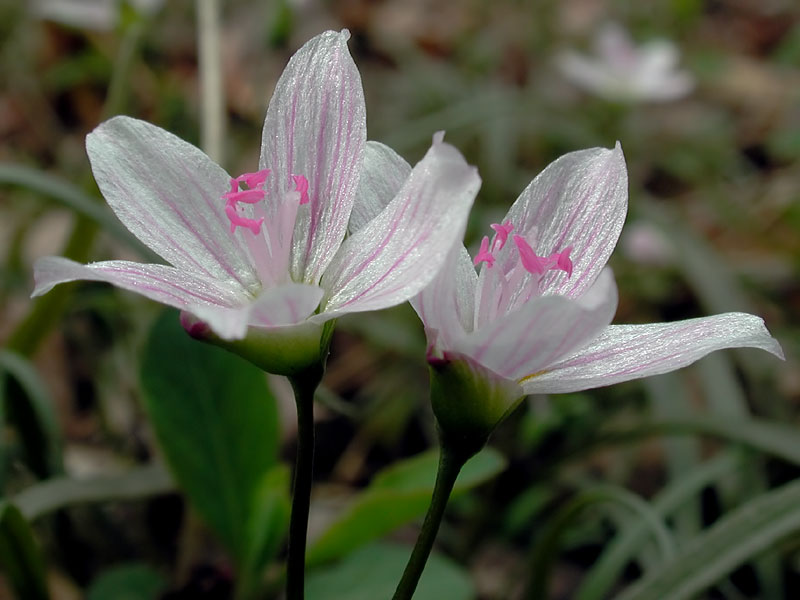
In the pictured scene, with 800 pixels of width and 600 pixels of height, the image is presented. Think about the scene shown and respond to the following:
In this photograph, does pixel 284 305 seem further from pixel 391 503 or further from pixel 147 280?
pixel 391 503

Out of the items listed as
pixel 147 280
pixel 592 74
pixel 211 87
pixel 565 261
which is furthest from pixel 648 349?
pixel 592 74

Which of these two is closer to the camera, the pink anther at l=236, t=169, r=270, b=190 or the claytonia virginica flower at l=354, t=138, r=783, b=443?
the claytonia virginica flower at l=354, t=138, r=783, b=443

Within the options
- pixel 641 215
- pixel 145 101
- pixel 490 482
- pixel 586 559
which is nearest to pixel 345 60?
pixel 490 482

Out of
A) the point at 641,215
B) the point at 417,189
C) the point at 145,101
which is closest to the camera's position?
the point at 417,189

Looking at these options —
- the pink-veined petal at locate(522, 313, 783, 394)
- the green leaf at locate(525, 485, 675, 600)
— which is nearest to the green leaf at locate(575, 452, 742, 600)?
the green leaf at locate(525, 485, 675, 600)

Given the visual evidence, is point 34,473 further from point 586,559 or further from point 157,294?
point 586,559

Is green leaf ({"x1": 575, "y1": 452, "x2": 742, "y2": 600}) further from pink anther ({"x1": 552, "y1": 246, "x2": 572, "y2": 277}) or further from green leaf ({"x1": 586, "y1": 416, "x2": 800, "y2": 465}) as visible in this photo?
pink anther ({"x1": 552, "y1": 246, "x2": 572, "y2": 277})

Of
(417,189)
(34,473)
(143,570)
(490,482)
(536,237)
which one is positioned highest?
(417,189)
